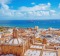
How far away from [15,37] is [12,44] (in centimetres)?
61

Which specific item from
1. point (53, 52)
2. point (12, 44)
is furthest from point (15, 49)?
point (53, 52)

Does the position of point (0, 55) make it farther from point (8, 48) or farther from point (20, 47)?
point (20, 47)

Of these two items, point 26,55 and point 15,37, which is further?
point 15,37

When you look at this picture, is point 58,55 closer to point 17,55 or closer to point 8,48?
point 17,55

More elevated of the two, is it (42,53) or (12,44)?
(12,44)

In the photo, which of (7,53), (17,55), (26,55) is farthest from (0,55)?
(26,55)

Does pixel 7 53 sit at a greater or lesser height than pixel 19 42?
lesser

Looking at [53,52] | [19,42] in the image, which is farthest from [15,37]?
[53,52]

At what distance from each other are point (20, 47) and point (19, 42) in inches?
22.8

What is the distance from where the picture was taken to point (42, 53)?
32.9 feet

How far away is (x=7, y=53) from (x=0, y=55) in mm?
485

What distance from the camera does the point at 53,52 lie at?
34.0ft

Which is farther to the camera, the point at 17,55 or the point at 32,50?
the point at 32,50

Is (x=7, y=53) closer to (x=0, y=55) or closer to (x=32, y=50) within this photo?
(x=0, y=55)
